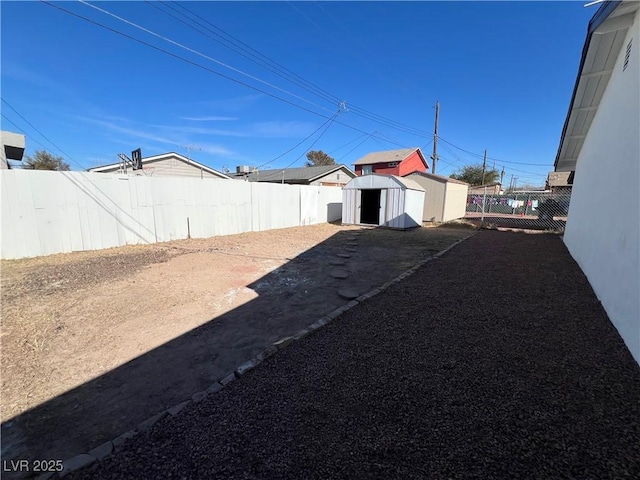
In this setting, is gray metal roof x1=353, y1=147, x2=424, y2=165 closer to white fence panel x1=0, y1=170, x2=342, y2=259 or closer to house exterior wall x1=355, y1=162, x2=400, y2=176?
house exterior wall x1=355, y1=162, x2=400, y2=176

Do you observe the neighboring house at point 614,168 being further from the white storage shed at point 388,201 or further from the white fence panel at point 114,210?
the white fence panel at point 114,210

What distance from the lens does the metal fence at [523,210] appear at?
14.5m

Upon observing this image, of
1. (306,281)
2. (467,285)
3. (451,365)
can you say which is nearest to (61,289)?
(306,281)

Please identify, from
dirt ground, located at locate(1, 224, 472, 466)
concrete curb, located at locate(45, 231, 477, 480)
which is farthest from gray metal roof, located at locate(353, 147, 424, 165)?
concrete curb, located at locate(45, 231, 477, 480)

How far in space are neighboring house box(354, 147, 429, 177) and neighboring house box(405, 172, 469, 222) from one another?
12.6 metres

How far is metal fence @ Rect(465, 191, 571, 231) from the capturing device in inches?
571

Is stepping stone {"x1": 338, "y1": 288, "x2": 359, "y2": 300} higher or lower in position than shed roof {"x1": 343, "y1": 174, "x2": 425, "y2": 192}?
lower

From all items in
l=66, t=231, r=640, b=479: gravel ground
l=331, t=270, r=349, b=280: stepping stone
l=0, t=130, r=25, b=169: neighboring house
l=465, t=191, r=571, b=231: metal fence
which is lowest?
l=331, t=270, r=349, b=280: stepping stone

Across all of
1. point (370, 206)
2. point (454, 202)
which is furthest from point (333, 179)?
point (454, 202)

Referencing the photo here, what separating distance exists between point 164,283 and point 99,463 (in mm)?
3870

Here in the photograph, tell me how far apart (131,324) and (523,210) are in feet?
85.3

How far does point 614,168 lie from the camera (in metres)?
4.09

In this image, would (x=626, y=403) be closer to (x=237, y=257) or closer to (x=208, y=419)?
(x=208, y=419)

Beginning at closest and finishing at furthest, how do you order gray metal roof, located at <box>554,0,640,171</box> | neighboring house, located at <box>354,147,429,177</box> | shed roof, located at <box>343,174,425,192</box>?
gray metal roof, located at <box>554,0,640,171</box>, shed roof, located at <box>343,174,425,192</box>, neighboring house, located at <box>354,147,429,177</box>
